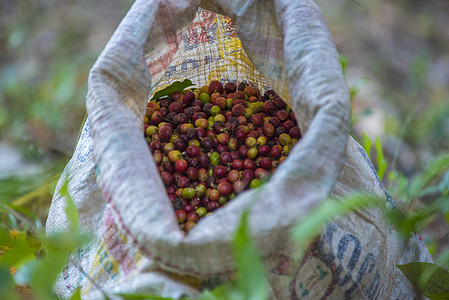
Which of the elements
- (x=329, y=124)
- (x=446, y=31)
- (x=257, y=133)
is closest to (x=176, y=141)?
(x=257, y=133)

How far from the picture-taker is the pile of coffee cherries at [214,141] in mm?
922

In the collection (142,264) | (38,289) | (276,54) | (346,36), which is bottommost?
(346,36)

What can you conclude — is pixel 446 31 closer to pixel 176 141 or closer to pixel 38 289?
pixel 176 141

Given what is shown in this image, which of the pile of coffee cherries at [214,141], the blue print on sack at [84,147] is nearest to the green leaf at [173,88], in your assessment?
the pile of coffee cherries at [214,141]

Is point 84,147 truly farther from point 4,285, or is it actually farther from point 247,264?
point 247,264

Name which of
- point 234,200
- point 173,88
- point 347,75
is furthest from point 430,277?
point 347,75

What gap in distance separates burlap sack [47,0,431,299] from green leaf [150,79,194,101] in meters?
0.04

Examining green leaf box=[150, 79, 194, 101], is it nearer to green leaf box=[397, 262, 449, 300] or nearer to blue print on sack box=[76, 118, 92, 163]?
blue print on sack box=[76, 118, 92, 163]

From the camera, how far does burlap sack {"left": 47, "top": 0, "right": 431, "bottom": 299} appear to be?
661 millimetres

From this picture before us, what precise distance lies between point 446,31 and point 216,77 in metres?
1.87

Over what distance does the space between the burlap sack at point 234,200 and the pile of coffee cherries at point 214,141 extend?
0.10 metres

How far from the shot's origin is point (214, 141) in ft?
3.36

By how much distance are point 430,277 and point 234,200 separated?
53 cm

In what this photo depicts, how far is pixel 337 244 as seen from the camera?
826 mm
